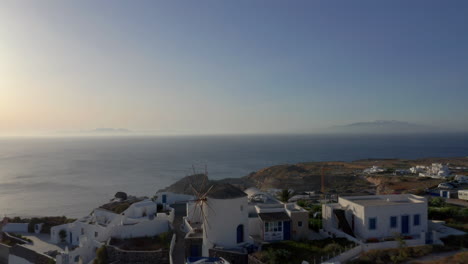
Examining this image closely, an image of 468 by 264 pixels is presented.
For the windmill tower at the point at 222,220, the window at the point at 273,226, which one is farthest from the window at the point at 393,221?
the windmill tower at the point at 222,220

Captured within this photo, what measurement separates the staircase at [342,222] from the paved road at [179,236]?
993 cm

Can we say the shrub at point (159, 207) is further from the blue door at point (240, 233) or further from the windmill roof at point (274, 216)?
the blue door at point (240, 233)

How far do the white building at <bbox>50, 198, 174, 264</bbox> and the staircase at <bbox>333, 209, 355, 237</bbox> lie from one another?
11890mm

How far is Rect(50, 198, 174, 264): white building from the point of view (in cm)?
2172

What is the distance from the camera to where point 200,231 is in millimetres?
20438

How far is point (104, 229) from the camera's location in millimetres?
23547

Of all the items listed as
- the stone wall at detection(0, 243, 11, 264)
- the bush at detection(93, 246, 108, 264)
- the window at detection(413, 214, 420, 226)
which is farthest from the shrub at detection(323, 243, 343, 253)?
the stone wall at detection(0, 243, 11, 264)

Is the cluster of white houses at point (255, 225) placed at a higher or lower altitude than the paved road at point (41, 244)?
higher

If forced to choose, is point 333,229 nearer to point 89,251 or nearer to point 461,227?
point 461,227

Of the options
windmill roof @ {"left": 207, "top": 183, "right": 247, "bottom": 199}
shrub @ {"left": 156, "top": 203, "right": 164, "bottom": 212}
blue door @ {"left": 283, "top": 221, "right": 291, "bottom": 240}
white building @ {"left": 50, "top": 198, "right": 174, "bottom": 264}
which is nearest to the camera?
windmill roof @ {"left": 207, "top": 183, "right": 247, "bottom": 199}

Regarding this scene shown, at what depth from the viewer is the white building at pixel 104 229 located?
21.7 metres

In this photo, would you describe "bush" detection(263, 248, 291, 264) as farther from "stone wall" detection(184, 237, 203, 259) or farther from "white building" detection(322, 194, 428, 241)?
"white building" detection(322, 194, 428, 241)

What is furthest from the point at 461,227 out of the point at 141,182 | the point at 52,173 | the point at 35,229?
the point at 52,173

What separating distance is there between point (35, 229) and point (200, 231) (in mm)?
20320
